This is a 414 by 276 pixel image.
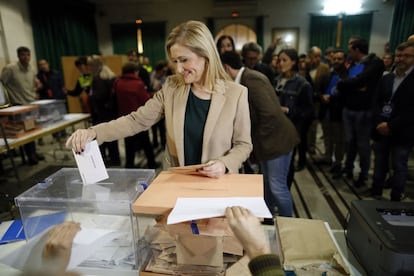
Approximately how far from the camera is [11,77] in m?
4.10

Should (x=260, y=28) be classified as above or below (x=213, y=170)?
above

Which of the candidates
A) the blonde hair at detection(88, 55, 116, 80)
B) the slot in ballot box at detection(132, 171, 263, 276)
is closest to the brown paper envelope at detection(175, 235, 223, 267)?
the slot in ballot box at detection(132, 171, 263, 276)

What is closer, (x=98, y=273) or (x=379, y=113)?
(x=98, y=273)

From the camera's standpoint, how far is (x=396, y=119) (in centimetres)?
237

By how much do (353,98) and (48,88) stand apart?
5.11m

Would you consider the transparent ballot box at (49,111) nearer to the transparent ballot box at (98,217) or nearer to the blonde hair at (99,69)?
the blonde hair at (99,69)

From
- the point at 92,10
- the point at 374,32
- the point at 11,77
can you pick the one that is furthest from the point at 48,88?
the point at 374,32

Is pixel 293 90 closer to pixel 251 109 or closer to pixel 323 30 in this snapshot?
pixel 251 109

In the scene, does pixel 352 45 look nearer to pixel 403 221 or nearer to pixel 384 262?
pixel 403 221

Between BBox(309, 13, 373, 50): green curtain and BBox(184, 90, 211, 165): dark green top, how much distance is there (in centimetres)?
750

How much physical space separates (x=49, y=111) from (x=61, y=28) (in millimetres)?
4586

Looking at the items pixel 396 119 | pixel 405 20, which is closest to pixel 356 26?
pixel 405 20

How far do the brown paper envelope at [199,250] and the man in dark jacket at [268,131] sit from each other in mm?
1016

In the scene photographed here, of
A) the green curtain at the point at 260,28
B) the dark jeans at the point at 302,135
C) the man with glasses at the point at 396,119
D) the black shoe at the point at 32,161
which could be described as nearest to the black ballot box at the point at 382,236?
the man with glasses at the point at 396,119
